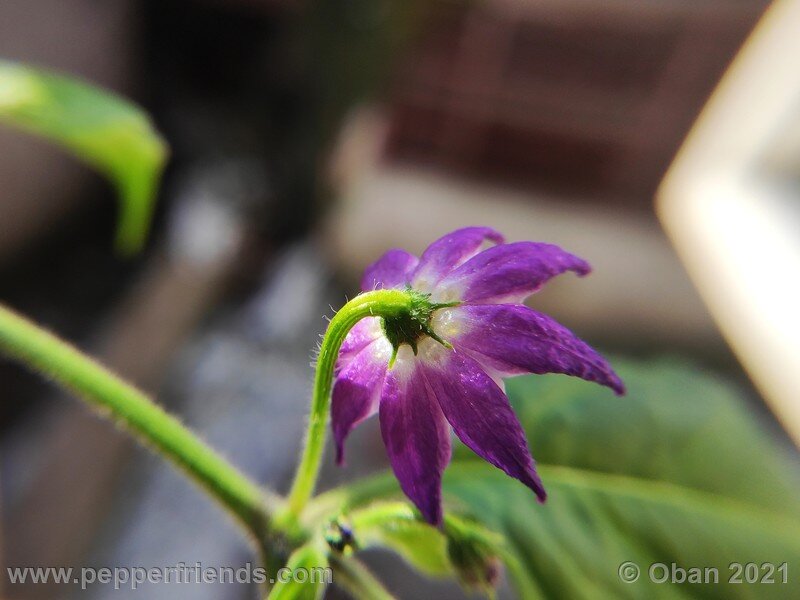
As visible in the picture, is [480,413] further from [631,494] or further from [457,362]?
[631,494]

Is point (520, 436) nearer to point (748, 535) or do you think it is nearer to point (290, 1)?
point (748, 535)

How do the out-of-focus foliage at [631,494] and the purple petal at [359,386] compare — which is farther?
the out-of-focus foliage at [631,494]

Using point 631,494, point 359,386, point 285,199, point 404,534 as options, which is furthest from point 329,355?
point 285,199

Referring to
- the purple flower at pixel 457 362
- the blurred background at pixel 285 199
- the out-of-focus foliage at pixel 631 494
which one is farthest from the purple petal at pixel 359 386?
the blurred background at pixel 285 199

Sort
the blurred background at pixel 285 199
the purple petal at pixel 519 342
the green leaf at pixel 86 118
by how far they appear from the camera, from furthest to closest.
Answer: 1. the blurred background at pixel 285 199
2. the green leaf at pixel 86 118
3. the purple petal at pixel 519 342

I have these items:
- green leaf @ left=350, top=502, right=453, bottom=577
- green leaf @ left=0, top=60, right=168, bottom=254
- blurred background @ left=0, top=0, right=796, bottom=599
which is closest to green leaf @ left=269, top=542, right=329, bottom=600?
green leaf @ left=350, top=502, right=453, bottom=577

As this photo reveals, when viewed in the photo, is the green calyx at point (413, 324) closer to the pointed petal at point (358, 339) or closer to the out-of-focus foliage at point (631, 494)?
the pointed petal at point (358, 339)

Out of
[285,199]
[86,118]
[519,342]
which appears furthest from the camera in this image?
[285,199]
